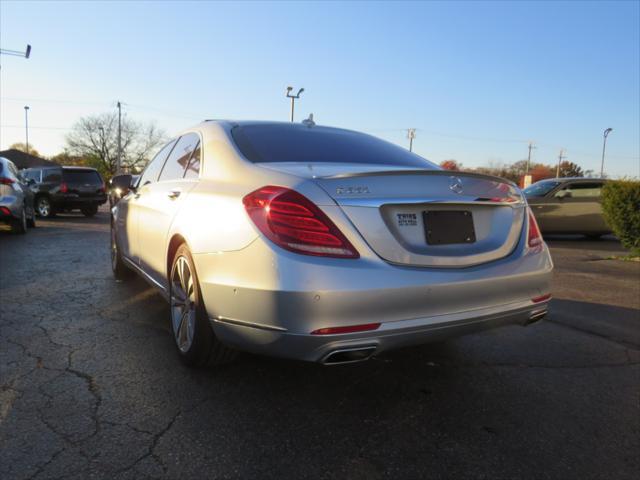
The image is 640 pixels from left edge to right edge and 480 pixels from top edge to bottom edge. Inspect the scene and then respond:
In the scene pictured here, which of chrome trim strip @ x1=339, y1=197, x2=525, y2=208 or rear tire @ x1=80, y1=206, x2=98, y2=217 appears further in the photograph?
rear tire @ x1=80, y1=206, x2=98, y2=217

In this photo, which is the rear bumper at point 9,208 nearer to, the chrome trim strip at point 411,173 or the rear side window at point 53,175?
the rear side window at point 53,175

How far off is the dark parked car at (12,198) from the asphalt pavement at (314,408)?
6.52 m

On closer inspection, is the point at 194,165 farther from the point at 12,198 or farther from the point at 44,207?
the point at 44,207

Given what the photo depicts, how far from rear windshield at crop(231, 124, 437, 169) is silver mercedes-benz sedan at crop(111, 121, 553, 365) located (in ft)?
0.07

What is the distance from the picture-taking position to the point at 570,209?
474 inches

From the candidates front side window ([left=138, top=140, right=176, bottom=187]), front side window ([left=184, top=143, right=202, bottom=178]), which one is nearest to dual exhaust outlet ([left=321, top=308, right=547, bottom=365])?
front side window ([left=184, top=143, right=202, bottom=178])

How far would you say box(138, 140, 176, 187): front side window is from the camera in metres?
4.43

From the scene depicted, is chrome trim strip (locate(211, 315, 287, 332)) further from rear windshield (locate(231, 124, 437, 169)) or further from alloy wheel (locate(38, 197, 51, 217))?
alloy wheel (locate(38, 197, 51, 217))

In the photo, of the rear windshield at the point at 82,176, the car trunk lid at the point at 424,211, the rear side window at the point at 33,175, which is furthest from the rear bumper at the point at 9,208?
the car trunk lid at the point at 424,211

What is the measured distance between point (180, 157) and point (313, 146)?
120 cm

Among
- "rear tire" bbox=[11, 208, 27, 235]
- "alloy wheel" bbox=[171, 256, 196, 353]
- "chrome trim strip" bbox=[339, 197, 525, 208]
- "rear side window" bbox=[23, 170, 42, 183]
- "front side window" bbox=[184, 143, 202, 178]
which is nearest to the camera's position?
"chrome trim strip" bbox=[339, 197, 525, 208]

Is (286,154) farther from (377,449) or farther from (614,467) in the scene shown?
(614,467)

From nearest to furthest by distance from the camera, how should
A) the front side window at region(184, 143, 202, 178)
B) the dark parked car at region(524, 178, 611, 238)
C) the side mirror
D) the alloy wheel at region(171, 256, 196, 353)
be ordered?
the alloy wheel at region(171, 256, 196, 353) → the front side window at region(184, 143, 202, 178) → the side mirror → the dark parked car at region(524, 178, 611, 238)

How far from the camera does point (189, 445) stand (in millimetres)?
2162
